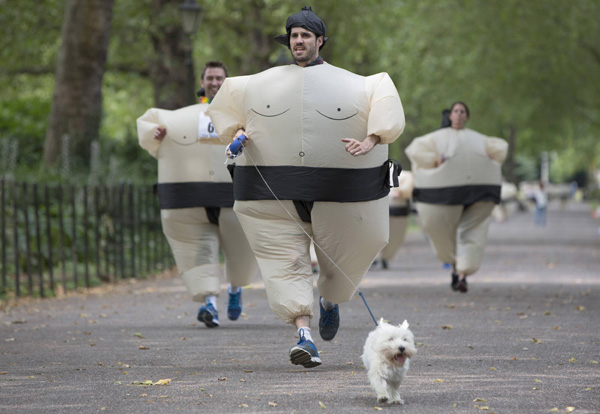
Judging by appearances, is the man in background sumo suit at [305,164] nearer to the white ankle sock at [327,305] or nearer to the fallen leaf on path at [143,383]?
the white ankle sock at [327,305]

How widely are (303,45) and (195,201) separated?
288 cm

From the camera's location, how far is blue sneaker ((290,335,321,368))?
7.18 metres

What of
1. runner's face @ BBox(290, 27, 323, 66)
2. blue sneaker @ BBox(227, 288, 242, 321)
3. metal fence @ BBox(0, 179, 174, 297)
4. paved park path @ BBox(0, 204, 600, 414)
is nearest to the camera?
paved park path @ BBox(0, 204, 600, 414)

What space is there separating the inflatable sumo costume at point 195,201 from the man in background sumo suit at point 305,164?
2304 millimetres

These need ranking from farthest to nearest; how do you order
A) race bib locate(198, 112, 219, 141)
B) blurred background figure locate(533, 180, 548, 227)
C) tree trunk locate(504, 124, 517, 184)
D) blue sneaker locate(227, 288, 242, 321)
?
1. tree trunk locate(504, 124, 517, 184)
2. blurred background figure locate(533, 180, 548, 227)
3. blue sneaker locate(227, 288, 242, 321)
4. race bib locate(198, 112, 219, 141)

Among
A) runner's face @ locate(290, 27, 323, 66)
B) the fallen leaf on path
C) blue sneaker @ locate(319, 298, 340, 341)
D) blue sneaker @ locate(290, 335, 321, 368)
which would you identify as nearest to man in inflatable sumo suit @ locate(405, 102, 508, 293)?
blue sneaker @ locate(319, 298, 340, 341)

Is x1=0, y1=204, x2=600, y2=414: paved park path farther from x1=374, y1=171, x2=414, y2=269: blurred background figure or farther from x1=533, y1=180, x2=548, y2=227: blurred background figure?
x1=533, y1=180, x2=548, y2=227: blurred background figure

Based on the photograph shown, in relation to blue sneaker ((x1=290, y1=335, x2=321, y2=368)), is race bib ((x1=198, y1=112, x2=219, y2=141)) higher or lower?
higher

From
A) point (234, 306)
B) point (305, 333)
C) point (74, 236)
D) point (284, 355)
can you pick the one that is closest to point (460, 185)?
point (234, 306)

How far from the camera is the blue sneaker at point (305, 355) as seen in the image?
7176 mm

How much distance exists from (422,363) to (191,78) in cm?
1310

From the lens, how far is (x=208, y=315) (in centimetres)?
1012

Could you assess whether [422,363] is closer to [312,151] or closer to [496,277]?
[312,151]

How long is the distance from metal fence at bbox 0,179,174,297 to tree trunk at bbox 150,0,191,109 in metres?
7.22
